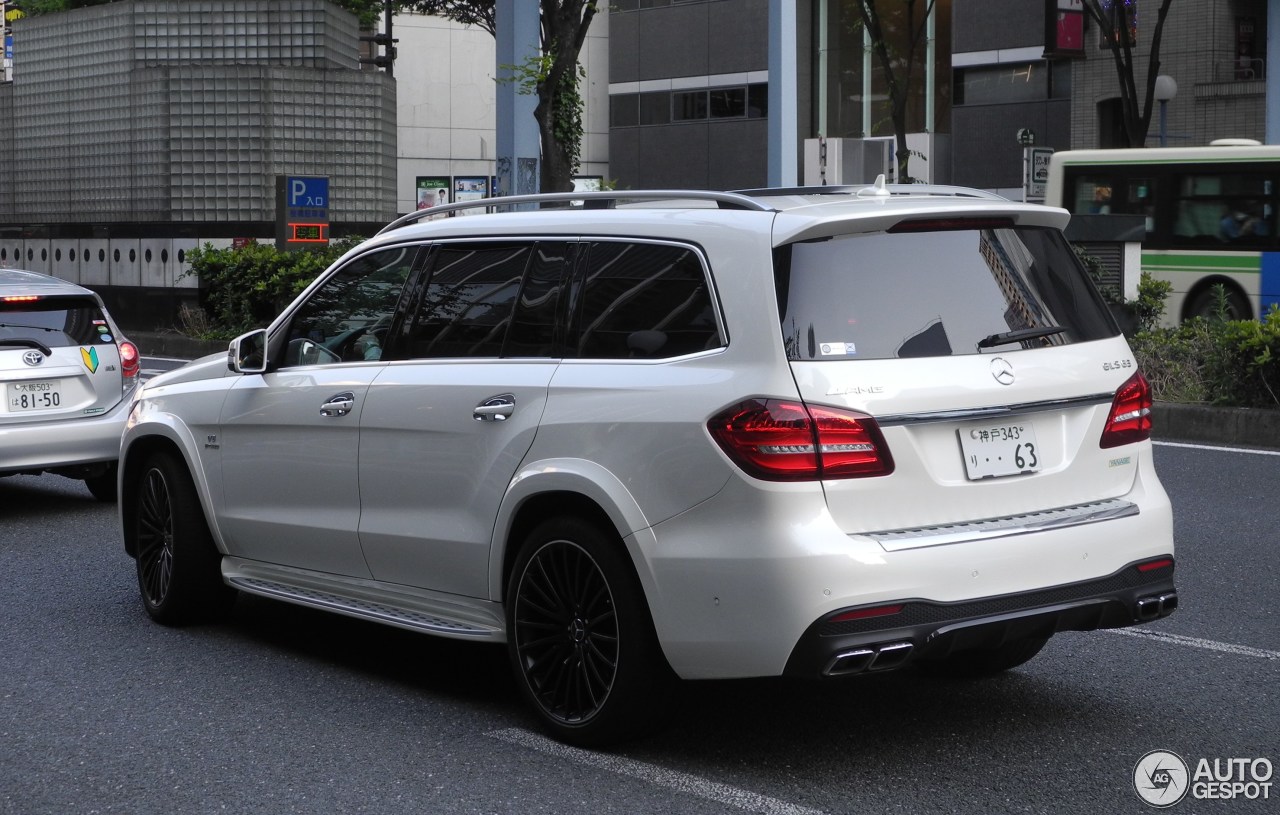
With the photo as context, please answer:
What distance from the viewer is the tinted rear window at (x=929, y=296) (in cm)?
472

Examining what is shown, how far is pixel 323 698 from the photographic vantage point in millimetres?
5910

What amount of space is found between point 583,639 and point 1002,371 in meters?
1.47

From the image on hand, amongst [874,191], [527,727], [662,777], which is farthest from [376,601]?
[874,191]

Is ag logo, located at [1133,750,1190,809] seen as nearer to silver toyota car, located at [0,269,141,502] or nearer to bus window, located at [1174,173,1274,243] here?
silver toyota car, located at [0,269,141,502]

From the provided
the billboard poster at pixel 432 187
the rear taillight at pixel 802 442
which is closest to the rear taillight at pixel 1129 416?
the rear taillight at pixel 802 442

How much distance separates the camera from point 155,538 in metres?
7.21

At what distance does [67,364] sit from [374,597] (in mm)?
4861

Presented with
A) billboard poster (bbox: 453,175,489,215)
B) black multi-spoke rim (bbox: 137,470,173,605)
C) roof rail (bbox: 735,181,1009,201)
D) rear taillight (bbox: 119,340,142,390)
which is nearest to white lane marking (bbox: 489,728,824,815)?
roof rail (bbox: 735,181,1009,201)

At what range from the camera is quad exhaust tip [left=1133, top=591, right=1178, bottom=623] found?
16.5 ft

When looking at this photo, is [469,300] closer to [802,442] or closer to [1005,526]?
[802,442]

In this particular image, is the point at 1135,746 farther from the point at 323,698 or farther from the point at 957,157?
the point at 957,157

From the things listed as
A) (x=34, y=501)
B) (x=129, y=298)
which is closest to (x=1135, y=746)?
(x=34, y=501)

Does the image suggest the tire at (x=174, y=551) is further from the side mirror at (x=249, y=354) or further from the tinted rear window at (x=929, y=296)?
the tinted rear window at (x=929, y=296)

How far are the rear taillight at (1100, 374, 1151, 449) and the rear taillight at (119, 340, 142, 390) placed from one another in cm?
696
